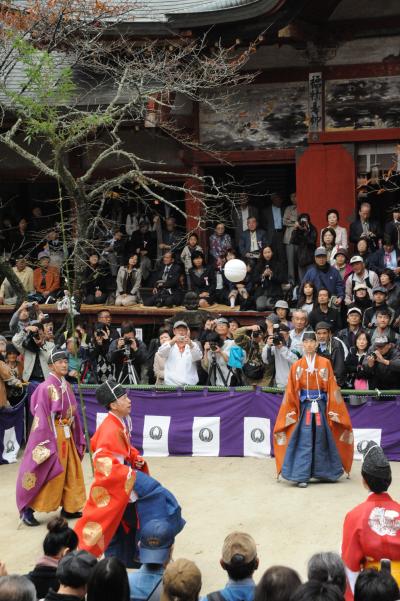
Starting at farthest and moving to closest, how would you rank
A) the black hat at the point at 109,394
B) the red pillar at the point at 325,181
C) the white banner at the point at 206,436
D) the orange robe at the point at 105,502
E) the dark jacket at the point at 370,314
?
the red pillar at the point at 325,181, the dark jacket at the point at 370,314, the white banner at the point at 206,436, the black hat at the point at 109,394, the orange robe at the point at 105,502

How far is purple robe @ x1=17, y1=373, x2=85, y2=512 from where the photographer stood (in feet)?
32.0

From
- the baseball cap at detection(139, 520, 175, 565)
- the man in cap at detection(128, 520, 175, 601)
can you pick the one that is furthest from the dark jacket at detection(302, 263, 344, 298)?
the baseball cap at detection(139, 520, 175, 565)

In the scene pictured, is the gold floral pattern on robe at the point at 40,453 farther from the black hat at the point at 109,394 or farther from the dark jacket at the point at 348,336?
the dark jacket at the point at 348,336

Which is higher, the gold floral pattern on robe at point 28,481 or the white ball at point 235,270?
the white ball at point 235,270

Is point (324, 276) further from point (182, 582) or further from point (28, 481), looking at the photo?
point (182, 582)

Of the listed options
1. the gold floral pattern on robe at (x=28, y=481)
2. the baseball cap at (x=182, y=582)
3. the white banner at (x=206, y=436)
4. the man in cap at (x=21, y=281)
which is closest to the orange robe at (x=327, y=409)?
the white banner at (x=206, y=436)

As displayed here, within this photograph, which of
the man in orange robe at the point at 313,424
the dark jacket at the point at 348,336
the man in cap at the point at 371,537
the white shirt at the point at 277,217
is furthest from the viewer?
the white shirt at the point at 277,217

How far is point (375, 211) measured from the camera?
18.1m

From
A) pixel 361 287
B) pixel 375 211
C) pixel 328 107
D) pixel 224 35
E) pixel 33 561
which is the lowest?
pixel 33 561

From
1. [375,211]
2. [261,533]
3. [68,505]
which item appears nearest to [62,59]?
[375,211]

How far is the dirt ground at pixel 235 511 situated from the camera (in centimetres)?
871

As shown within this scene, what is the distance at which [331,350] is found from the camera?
1167 centimetres

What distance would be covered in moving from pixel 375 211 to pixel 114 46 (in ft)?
18.4

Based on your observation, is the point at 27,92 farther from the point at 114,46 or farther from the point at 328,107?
the point at 328,107
